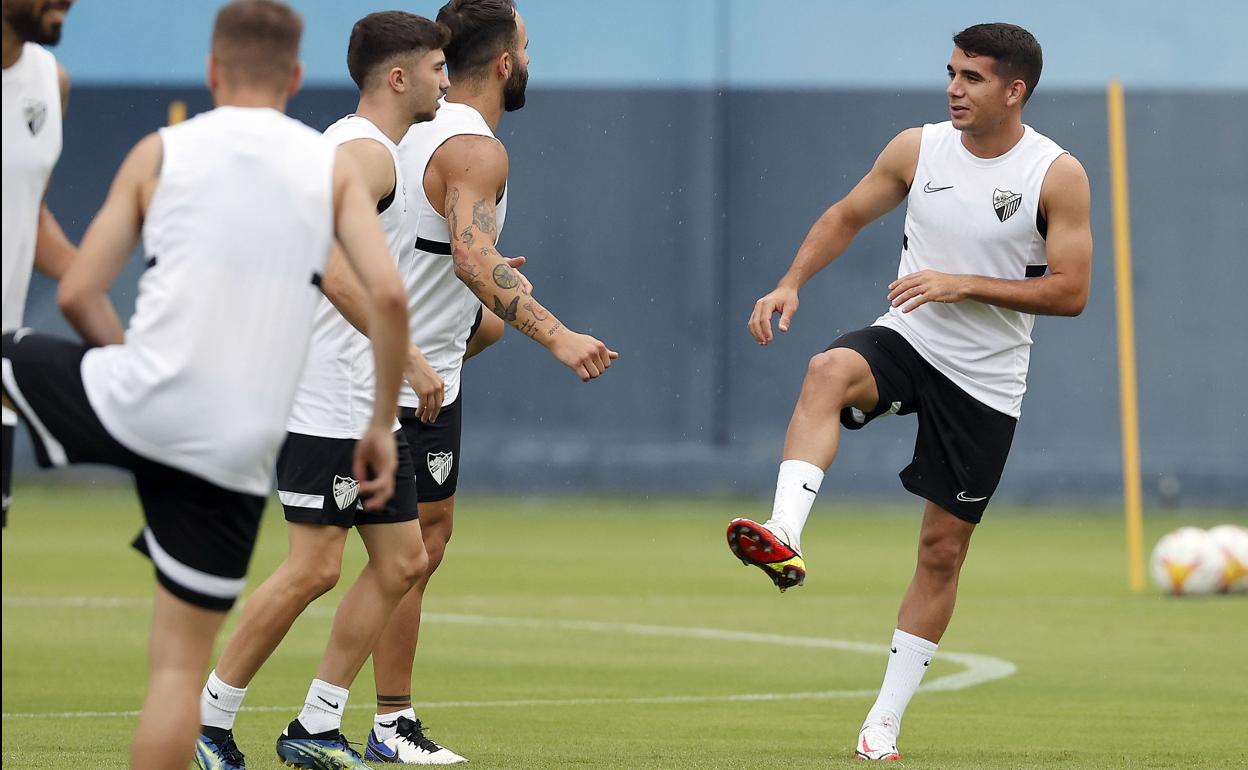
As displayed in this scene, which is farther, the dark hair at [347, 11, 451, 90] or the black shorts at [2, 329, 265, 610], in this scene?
the dark hair at [347, 11, 451, 90]

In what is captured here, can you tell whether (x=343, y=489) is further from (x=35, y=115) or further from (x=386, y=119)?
(x=35, y=115)

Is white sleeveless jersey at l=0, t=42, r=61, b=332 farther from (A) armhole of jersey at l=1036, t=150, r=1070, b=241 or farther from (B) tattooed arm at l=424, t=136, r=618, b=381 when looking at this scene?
(A) armhole of jersey at l=1036, t=150, r=1070, b=241

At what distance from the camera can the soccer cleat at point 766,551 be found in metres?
5.88

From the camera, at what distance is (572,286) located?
21.7m

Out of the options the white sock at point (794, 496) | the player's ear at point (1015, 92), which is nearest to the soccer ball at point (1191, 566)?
the player's ear at point (1015, 92)

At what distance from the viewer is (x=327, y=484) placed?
5.90 meters

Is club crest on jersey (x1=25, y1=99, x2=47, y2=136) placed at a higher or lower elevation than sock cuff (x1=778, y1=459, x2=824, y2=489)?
higher

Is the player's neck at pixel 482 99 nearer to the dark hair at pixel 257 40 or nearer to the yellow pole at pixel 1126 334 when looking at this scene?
the dark hair at pixel 257 40

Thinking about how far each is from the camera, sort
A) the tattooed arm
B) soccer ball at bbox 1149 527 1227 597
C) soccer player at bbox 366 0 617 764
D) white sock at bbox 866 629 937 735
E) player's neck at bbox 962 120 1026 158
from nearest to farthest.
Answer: the tattooed arm
soccer player at bbox 366 0 617 764
white sock at bbox 866 629 937 735
player's neck at bbox 962 120 1026 158
soccer ball at bbox 1149 527 1227 597

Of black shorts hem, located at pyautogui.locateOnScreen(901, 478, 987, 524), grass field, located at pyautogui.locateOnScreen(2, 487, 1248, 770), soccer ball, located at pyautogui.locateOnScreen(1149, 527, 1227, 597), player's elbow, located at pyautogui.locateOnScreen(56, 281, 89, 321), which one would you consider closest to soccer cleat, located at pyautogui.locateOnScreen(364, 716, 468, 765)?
grass field, located at pyautogui.locateOnScreen(2, 487, 1248, 770)

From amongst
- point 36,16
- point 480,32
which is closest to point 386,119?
point 480,32

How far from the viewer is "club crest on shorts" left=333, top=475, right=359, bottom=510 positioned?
5898 mm

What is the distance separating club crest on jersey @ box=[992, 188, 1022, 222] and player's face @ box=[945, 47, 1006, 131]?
0.26 metres

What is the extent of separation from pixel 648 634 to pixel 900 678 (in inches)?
152
